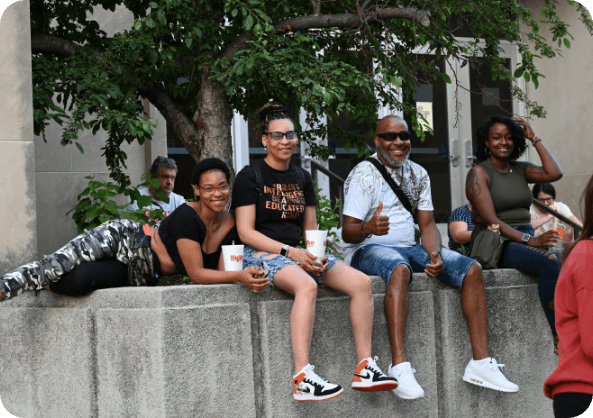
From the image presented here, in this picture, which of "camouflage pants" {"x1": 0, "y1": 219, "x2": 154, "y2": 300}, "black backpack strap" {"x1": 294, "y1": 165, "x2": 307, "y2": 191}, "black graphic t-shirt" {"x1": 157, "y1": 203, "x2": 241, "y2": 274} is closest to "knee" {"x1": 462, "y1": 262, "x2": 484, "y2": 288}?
"black backpack strap" {"x1": 294, "y1": 165, "x2": 307, "y2": 191}

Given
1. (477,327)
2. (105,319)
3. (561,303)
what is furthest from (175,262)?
(561,303)

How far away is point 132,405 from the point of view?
441cm

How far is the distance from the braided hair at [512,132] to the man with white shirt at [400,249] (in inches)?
31.5

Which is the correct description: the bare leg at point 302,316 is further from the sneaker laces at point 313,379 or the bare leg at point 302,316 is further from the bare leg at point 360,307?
the bare leg at point 360,307

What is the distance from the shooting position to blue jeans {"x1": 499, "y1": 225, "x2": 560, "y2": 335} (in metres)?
5.37

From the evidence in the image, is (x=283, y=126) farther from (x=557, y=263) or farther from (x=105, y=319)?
(x=557, y=263)

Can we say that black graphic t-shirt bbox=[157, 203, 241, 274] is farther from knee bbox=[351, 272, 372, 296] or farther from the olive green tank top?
the olive green tank top

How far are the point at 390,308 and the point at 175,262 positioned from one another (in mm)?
1422

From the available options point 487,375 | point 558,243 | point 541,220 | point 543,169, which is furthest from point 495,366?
point 541,220

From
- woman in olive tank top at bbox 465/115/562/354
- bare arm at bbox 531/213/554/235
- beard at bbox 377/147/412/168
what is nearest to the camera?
beard at bbox 377/147/412/168

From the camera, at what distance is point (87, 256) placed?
475 cm

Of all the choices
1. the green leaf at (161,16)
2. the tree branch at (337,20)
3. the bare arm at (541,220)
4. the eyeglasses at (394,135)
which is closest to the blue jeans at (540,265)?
the eyeglasses at (394,135)

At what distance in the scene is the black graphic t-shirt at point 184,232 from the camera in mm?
4602

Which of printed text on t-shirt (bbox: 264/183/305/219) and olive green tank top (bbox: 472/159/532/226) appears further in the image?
olive green tank top (bbox: 472/159/532/226)
